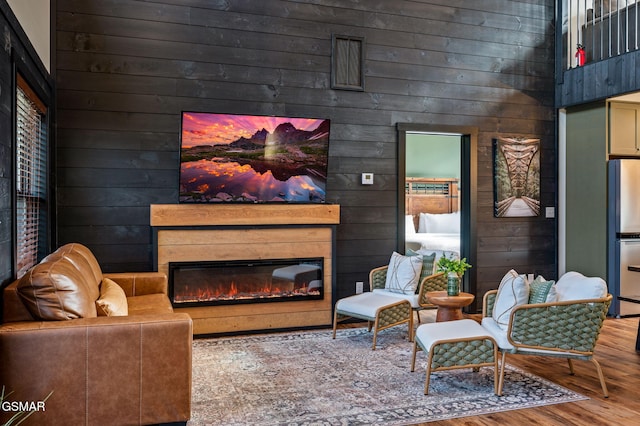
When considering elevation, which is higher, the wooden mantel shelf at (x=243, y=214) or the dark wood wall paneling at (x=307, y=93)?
the dark wood wall paneling at (x=307, y=93)

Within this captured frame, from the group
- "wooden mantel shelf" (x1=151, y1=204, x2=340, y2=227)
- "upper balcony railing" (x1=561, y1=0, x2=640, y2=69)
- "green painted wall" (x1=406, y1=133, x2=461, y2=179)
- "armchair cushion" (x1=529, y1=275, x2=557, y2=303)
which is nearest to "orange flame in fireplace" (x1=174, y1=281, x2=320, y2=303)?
"wooden mantel shelf" (x1=151, y1=204, x2=340, y2=227)

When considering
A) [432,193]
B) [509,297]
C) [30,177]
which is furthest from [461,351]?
[432,193]

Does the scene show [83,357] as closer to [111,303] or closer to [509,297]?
[111,303]

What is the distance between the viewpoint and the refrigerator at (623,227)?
570 cm

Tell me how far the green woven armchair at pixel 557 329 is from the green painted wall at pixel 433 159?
18.6 ft

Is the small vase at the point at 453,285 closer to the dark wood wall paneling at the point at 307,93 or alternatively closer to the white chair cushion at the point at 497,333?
the white chair cushion at the point at 497,333

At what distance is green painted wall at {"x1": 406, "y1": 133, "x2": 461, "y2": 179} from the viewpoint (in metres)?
8.91

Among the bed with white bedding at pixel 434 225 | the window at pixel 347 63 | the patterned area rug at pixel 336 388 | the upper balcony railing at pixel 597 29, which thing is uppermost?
the upper balcony railing at pixel 597 29

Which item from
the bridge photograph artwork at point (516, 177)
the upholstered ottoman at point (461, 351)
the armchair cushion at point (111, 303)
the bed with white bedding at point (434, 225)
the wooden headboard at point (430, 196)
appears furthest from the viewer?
the wooden headboard at point (430, 196)

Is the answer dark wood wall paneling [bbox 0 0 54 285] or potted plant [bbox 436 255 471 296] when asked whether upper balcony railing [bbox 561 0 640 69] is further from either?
dark wood wall paneling [bbox 0 0 54 285]

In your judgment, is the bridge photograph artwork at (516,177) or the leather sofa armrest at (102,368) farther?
the bridge photograph artwork at (516,177)

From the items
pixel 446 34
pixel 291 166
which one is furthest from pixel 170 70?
pixel 446 34

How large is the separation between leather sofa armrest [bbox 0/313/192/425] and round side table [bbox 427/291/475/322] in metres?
2.29

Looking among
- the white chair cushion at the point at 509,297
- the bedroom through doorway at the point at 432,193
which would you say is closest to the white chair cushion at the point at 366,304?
the white chair cushion at the point at 509,297
